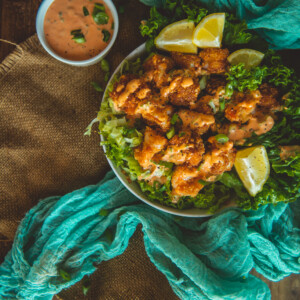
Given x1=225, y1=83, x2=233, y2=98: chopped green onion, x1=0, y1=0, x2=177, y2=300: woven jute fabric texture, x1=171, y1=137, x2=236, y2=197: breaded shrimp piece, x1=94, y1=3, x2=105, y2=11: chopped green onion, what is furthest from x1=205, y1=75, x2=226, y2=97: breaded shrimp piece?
x1=94, y1=3, x2=105, y2=11: chopped green onion

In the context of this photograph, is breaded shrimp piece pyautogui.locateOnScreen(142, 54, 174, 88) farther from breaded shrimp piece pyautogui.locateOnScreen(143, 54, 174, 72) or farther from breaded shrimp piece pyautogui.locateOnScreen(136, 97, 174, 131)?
breaded shrimp piece pyautogui.locateOnScreen(136, 97, 174, 131)

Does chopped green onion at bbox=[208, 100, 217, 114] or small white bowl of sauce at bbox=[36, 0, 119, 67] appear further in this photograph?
small white bowl of sauce at bbox=[36, 0, 119, 67]

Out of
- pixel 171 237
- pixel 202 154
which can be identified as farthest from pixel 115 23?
pixel 171 237

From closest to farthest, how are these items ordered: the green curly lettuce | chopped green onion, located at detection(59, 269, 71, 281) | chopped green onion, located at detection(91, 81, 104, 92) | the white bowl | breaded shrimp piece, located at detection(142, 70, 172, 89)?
1. the green curly lettuce
2. breaded shrimp piece, located at detection(142, 70, 172, 89)
3. the white bowl
4. chopped green onion, located at detection(59, 269, 71, 281)
5. chopped green onion, located at detection(91, 81, 104, 92)

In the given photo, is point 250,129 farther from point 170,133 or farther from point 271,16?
point 271,16

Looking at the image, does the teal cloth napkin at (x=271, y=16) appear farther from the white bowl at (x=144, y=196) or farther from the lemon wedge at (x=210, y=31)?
the white bowl at (x=144, y=196)

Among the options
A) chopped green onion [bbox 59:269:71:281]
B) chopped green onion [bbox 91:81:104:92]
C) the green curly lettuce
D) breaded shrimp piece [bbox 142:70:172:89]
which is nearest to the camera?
the green curly lettuce

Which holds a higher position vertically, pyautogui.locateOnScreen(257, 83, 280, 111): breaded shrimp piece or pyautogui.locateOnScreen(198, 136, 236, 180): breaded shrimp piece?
pyautogui.locateOnScreen(257, 83, 280, 111): breaded shrimp piece
